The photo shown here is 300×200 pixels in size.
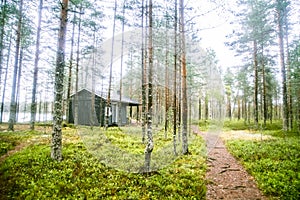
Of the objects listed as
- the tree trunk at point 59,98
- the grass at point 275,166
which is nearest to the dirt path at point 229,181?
the grass at point 275,166

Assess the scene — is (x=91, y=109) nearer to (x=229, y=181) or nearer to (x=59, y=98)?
(x=59, y=98)

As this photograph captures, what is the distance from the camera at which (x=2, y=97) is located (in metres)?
22.6

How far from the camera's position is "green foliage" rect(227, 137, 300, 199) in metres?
6.78

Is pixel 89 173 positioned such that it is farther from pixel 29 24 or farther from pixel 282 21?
pixel 282 21

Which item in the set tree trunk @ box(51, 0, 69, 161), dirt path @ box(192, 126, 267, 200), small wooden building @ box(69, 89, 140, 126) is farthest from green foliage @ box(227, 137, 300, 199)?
small wooden building @ box(69, 89, 140, 126)

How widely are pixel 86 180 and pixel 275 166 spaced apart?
781 centimetres

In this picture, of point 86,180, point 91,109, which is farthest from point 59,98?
point 91,109

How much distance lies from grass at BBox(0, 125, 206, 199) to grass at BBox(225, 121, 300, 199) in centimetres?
221

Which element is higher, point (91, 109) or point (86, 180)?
point (91, 109)

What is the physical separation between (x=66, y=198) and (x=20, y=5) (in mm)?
16698

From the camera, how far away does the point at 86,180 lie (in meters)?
7.12

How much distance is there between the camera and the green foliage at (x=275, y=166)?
6777mm

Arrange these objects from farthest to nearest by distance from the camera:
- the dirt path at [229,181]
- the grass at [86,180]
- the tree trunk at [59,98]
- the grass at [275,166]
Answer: the tree trunk at [59,98] < the grass at [275,166] < the dirt path at [229,181] < the grass at [86,180]

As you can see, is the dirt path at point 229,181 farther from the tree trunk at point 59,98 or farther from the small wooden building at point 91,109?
the small wooden building at point 91,109
